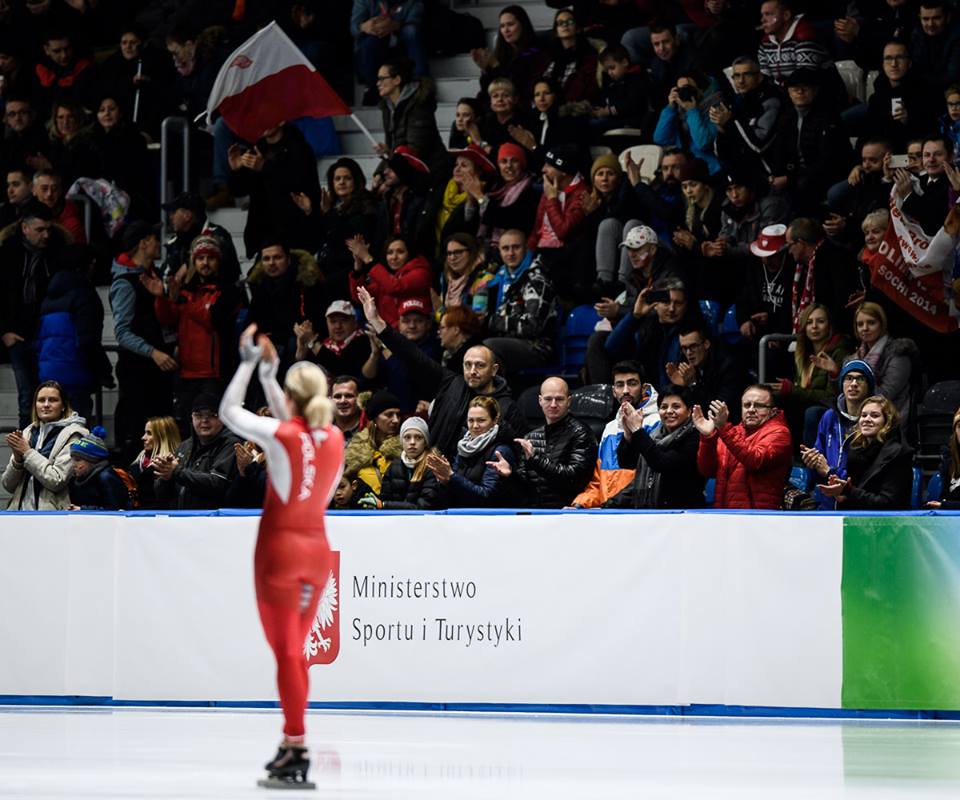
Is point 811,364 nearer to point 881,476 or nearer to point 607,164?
point 881,476

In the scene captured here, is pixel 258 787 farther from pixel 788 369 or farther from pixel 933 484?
pixel 788 369

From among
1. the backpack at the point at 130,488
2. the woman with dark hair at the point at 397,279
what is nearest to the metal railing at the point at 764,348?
the woman with dark hair at the point at 397,279

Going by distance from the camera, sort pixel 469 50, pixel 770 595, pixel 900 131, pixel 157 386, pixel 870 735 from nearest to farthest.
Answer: pixel 870 735 → pixel 770 595 → pixel 900 131 → pixel 157 386 → pixel 469 50

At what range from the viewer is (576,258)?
17547 mm

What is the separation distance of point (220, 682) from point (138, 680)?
Answer: 25.4 inches

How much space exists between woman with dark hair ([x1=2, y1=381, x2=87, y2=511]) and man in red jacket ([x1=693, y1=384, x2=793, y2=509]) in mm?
5475

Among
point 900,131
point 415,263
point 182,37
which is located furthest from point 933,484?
point 182,37

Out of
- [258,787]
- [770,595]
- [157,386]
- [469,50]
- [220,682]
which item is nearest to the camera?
[258,787]

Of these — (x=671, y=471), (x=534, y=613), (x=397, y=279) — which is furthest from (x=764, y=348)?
(x=534, y=613)

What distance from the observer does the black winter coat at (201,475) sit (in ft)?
50.0

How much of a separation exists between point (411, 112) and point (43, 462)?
589cm

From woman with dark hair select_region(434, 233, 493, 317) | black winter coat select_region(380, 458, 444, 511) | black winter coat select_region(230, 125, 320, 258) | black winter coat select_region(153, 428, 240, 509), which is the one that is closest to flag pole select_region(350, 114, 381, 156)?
black winter coat select_region(230, 125, 320, 258)

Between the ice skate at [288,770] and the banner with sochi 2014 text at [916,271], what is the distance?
844cm

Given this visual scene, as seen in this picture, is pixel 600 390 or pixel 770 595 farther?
pixel 600 390
